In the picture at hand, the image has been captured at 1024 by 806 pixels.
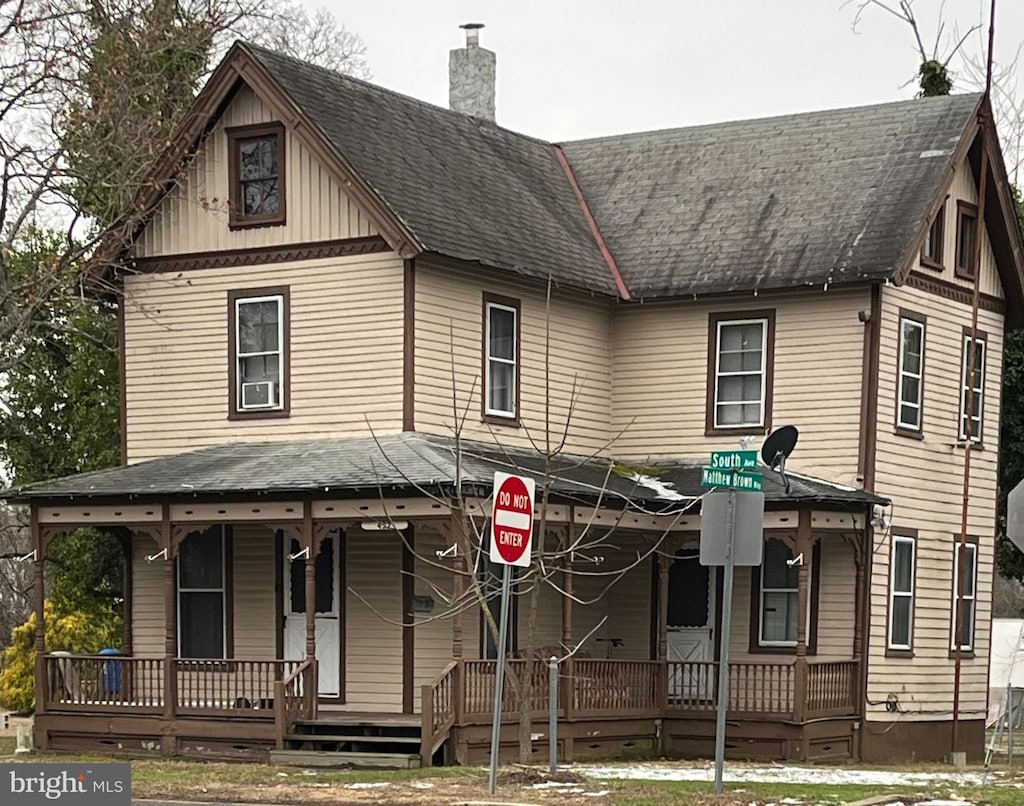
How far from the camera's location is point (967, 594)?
29938 millimetres

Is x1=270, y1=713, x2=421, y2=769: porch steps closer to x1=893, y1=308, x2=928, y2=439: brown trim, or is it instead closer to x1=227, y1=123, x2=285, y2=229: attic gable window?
x1=227, y1=123, x2=285, y2=229: attic gable window

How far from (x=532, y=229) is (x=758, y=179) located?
12.7 feet

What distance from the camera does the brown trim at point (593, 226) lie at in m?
29.3

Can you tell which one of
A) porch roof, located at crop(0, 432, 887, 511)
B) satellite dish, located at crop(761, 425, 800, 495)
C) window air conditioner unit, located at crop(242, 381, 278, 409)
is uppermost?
window air conditioner unit, located at crop(242, 381, 278, 409)

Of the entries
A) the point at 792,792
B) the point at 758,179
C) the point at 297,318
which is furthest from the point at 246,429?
the point at 792,792

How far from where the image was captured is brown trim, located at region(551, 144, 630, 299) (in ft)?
96.2

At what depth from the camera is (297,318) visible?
88.3 feet

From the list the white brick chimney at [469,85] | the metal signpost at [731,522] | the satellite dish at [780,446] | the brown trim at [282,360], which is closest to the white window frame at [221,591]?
the brown trim at [282,360]

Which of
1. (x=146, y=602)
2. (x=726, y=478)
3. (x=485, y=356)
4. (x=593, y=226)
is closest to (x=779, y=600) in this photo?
(x=485, y=356)

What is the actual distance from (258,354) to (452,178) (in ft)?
12.5

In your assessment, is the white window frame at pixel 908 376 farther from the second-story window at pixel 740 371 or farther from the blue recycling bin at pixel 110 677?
the blue recycling bin at pixel 110 677

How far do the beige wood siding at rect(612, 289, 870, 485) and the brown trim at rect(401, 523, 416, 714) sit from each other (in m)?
4.80

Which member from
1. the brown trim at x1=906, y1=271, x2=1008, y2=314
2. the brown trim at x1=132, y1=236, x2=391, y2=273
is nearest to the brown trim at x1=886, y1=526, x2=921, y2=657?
the brown trim at x1=906, y1=271, x2=1008, y2=314

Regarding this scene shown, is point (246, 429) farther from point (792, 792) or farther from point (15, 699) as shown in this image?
point (792, 792)
